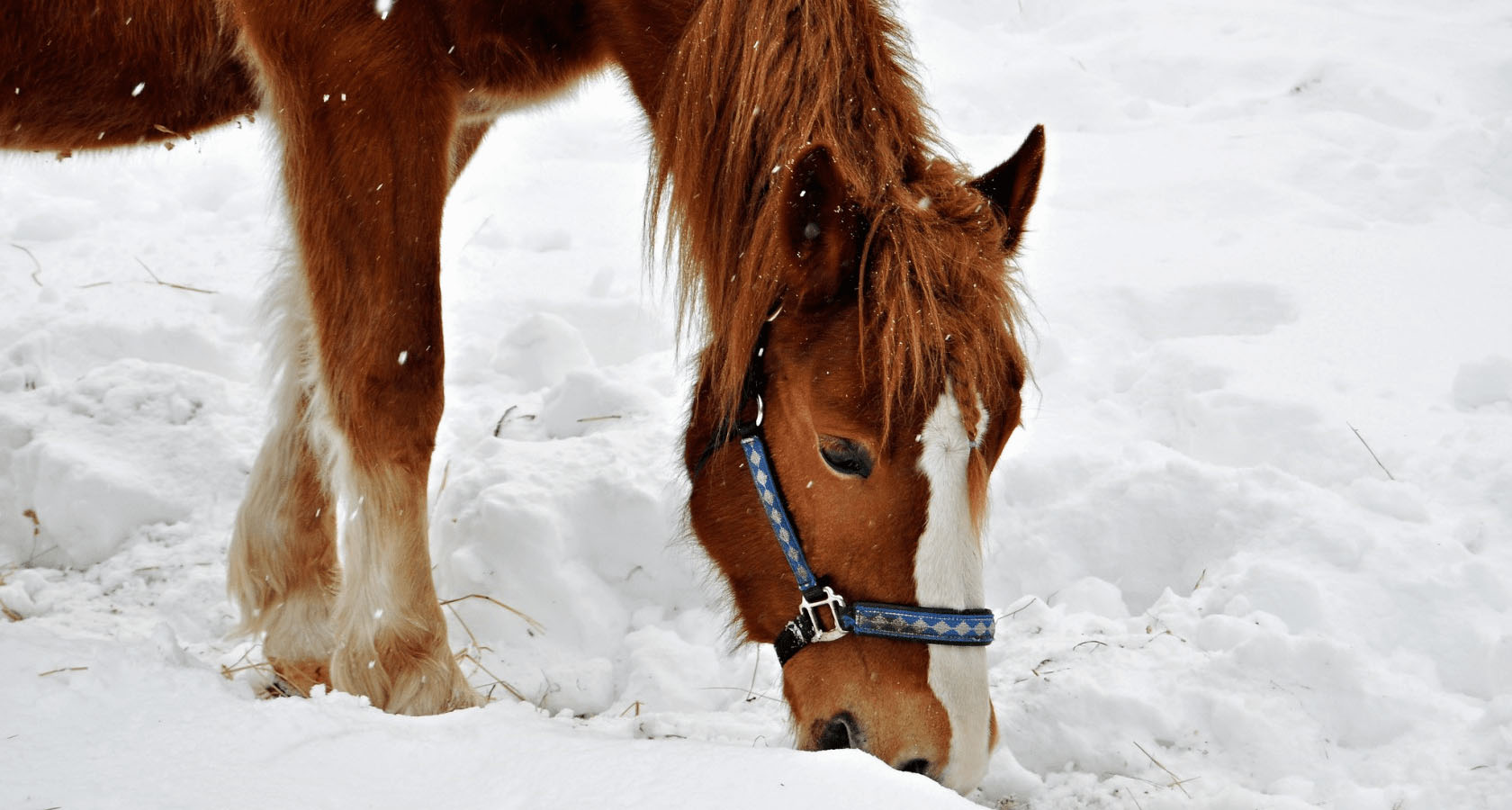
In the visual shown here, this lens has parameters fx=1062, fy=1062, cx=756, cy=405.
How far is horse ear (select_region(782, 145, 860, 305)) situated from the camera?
1724 mm

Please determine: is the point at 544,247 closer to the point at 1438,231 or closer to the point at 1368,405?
the point at 1368,405

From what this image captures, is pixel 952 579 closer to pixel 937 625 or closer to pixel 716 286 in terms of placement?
pixel 937 625

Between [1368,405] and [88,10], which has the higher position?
[88,10]

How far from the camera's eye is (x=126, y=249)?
4203 millimetres

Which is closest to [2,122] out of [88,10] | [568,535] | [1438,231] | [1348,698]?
[88,10]

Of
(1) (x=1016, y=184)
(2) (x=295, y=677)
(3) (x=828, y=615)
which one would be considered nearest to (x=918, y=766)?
(3) (x=828, y=615)

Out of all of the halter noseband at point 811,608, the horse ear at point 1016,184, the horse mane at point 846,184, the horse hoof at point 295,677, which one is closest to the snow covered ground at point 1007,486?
the horse hoof at point 295,677

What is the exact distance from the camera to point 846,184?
1.76 m

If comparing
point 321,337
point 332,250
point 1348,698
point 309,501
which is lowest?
point 1348,698

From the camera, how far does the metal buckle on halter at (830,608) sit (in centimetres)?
182

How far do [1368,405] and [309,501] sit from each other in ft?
10.1

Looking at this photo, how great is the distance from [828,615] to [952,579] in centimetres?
24

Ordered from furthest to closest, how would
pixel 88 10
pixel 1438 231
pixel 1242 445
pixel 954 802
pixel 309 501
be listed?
pixel 1438 231
pixel 1242 445
pixel 309 501
pixel 88 10
pixel 954 802

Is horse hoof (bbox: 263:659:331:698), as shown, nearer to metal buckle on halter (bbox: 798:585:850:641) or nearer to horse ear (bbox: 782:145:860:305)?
metal buckle on halter (bbox: 798:585:850:641)
